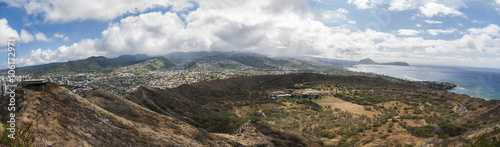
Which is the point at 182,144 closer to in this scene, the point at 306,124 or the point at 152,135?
the point at 152,135

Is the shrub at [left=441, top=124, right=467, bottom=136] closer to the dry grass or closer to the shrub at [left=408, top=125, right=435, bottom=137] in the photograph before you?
the shrub at [left=408, top=125, right=435, bottom=137]

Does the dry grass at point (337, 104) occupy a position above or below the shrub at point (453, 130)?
below

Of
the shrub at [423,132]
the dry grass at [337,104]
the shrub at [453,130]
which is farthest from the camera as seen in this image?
the dry grass at [337,104]

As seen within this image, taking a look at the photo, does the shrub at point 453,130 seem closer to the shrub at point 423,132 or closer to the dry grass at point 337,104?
the shrub at point 423,132

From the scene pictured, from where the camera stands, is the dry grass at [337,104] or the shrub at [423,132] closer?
the shrub at [423,132]

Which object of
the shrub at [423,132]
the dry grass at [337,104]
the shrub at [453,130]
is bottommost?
the dry grass at [337,104]

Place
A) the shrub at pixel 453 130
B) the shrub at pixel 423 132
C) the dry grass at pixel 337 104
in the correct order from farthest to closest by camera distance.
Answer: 1. the dry grass at pixel 337 104
2. the shrub at pixel 423 132
3. the shrub at pixel 453 130

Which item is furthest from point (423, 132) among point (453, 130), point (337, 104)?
point (337, 104)

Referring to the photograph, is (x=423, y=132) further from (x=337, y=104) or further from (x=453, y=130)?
(x=337, y=104)

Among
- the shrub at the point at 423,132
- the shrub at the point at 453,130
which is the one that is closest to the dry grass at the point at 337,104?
the shrub at the point at 423,132

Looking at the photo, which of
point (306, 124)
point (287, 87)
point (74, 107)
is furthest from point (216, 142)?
point (287, 87)

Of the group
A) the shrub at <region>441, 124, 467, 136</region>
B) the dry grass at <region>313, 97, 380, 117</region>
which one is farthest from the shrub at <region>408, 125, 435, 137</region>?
the dry grass at <region>313, 97, 380, 117</region>
